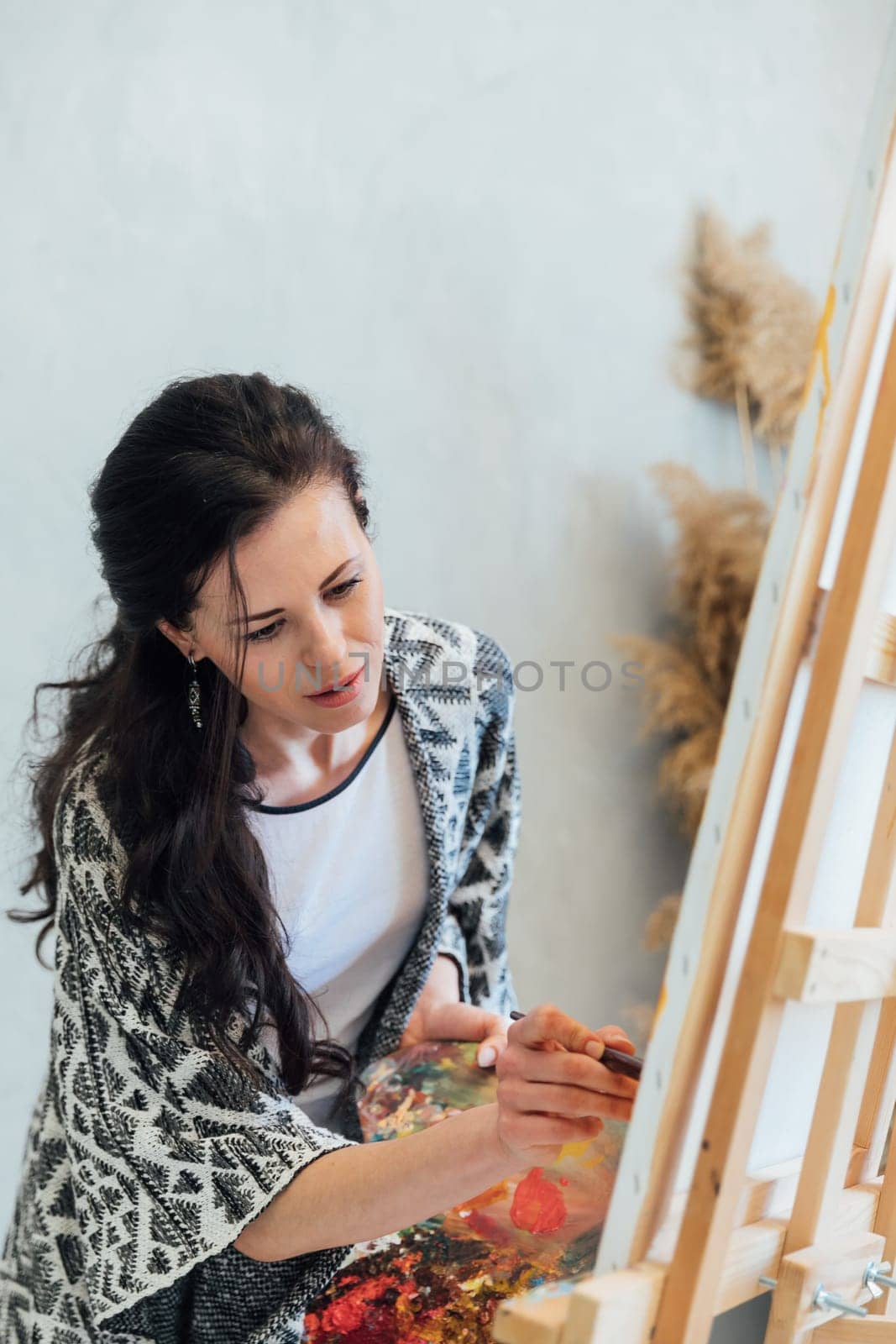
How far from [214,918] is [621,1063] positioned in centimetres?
35

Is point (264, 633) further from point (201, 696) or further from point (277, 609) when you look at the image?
point (201, 696)

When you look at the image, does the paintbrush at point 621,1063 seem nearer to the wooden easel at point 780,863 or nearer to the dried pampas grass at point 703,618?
the wooden easel at point 780,863

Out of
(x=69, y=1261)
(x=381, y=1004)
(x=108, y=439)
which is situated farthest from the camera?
(x=108, y=439)

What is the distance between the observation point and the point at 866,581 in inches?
20.9

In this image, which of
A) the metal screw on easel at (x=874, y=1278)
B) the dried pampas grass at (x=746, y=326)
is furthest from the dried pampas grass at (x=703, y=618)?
the metal screw on easel at (x=874, y=1278)

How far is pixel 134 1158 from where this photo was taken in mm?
845

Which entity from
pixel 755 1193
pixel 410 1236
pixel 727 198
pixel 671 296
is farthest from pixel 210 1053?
pixel 727 198

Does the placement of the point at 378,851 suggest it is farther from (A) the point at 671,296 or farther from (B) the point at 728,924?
(A) the point at 671,296

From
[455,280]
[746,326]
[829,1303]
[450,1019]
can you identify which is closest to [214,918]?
[450,1019]

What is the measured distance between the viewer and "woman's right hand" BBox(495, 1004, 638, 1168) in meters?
0.66

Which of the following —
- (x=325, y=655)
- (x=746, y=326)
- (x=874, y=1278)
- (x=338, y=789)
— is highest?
(x=746, y=326)

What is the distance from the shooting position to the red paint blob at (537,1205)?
0.84 meters

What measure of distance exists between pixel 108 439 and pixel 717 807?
107 cm

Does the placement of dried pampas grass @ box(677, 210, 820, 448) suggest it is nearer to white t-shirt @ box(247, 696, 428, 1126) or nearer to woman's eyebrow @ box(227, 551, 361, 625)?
white t-shirt @ box(247, 696, 428, 1126)
